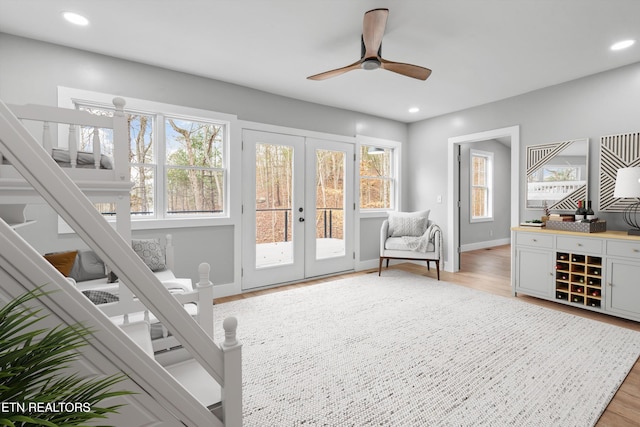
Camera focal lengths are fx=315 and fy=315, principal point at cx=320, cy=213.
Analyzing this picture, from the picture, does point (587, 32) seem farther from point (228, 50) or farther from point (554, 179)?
point (228, 50)

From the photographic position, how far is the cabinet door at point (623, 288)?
2836mm

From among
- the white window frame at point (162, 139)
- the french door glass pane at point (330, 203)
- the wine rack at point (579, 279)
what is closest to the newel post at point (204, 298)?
the white window frame at point (162, 139)

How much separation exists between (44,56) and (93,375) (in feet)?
10.2

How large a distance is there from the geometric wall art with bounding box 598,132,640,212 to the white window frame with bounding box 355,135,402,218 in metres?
2.68

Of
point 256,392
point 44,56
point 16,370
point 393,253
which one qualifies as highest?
point 44,56

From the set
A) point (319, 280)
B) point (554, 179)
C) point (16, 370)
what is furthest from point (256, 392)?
point (554, 179)

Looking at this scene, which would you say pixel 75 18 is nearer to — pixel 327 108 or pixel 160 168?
pixel 160 168

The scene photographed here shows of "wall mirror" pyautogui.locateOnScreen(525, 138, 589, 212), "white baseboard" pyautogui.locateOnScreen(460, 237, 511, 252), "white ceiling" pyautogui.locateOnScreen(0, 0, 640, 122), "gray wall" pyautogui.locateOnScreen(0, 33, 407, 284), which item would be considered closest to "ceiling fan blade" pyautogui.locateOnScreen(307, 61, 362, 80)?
"white ceiling" pyautogui.locateOnScreen(0, 0, 640, 122)

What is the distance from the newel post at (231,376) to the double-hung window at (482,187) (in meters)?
6.43

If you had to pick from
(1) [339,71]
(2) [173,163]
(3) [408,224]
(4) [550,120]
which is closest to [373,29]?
(1) [339,71]

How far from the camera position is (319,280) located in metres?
4.47

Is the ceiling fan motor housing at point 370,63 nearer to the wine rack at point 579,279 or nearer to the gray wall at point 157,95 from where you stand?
the gray wall at point 157,95

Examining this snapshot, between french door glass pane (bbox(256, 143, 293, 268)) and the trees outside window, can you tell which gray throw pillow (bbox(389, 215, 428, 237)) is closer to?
the trees outside window

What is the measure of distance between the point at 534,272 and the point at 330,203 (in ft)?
8.71
